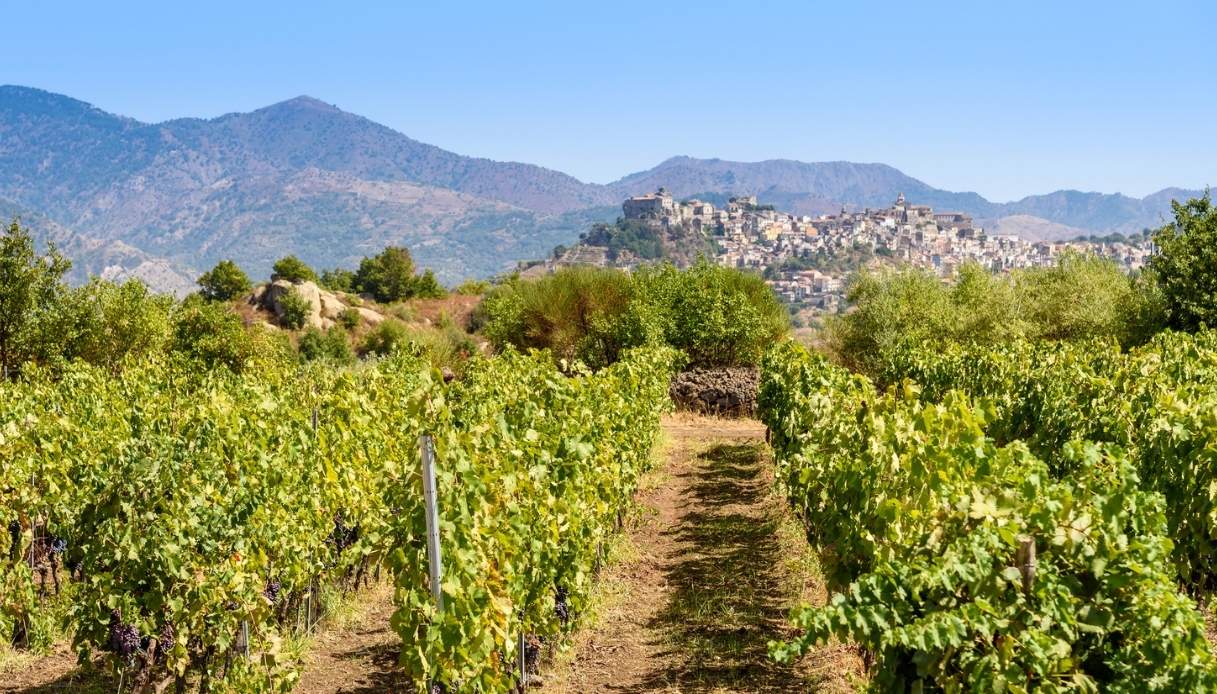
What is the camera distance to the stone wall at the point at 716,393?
1006 inches

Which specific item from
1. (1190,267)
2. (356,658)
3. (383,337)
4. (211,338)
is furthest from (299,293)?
(356,658)

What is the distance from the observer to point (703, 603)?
9453 millimetres

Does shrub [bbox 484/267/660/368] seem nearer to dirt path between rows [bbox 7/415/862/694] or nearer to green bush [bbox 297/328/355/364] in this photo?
green bush [bbox 297/328/355/364]

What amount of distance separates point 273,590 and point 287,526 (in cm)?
83

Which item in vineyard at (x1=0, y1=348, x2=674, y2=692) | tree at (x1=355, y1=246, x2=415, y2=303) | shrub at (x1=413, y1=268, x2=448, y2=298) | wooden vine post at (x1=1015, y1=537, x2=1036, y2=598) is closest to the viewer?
wooden vine post at (x1=1015, y1=537, x2=1036, y2=598)

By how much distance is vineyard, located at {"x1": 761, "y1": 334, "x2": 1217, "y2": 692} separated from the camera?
3928 millimetres

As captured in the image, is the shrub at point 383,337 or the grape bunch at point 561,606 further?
the shrub at point 383,337

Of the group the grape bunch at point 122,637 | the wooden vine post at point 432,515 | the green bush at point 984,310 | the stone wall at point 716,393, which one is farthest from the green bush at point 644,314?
the wooden vine post at point 432,515

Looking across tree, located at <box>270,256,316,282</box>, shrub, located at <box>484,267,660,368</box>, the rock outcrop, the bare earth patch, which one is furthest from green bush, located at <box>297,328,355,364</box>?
the bare earth patch

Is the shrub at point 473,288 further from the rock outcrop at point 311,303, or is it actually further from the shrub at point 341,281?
the shrub at point 341,281

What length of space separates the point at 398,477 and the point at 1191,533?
247 inches

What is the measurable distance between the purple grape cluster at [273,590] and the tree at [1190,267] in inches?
884

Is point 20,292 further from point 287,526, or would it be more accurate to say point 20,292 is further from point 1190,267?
point 1190,267

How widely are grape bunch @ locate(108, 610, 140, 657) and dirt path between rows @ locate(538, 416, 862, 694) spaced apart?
311cm
